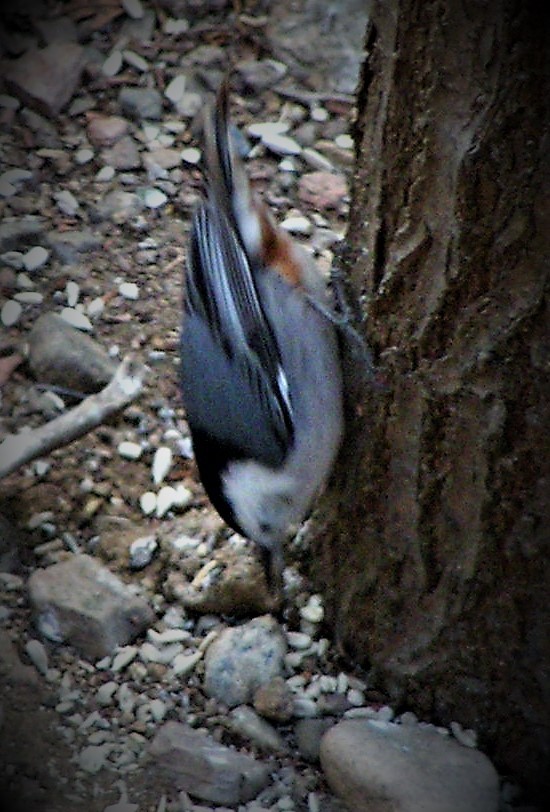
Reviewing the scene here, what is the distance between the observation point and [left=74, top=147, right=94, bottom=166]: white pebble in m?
3.18

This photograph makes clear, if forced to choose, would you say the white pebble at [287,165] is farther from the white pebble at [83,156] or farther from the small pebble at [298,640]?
the small pebble at [298,640]

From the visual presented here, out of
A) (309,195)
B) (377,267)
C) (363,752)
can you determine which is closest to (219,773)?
(363,752)

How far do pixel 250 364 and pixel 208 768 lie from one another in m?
0.73

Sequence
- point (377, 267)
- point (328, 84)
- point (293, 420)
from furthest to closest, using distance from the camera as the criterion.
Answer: point (328, 84), point (293, 420), point (377, 267)

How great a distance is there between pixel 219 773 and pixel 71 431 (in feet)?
2.55

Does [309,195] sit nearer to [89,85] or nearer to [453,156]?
[89,85]

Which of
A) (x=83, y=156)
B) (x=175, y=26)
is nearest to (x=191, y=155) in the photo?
(x=83, y=156)

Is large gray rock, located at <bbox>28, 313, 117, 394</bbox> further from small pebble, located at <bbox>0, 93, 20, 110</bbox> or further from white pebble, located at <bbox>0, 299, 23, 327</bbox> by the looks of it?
small pebble, located at <bbox>0, 93, 20, 110</bbox>

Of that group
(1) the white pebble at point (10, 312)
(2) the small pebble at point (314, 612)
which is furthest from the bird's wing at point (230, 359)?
(1) the white pebble at point (10, 312)

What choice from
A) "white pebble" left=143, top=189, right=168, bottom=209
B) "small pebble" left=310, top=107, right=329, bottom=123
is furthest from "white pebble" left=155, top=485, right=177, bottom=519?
"small pebble" left=310, top=107, right=329, bottom=123

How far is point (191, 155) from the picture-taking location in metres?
3.17

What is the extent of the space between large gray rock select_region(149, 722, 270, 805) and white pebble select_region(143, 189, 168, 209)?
4.83ft

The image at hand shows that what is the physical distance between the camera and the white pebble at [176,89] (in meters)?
3.30

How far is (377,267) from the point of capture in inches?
74.1
